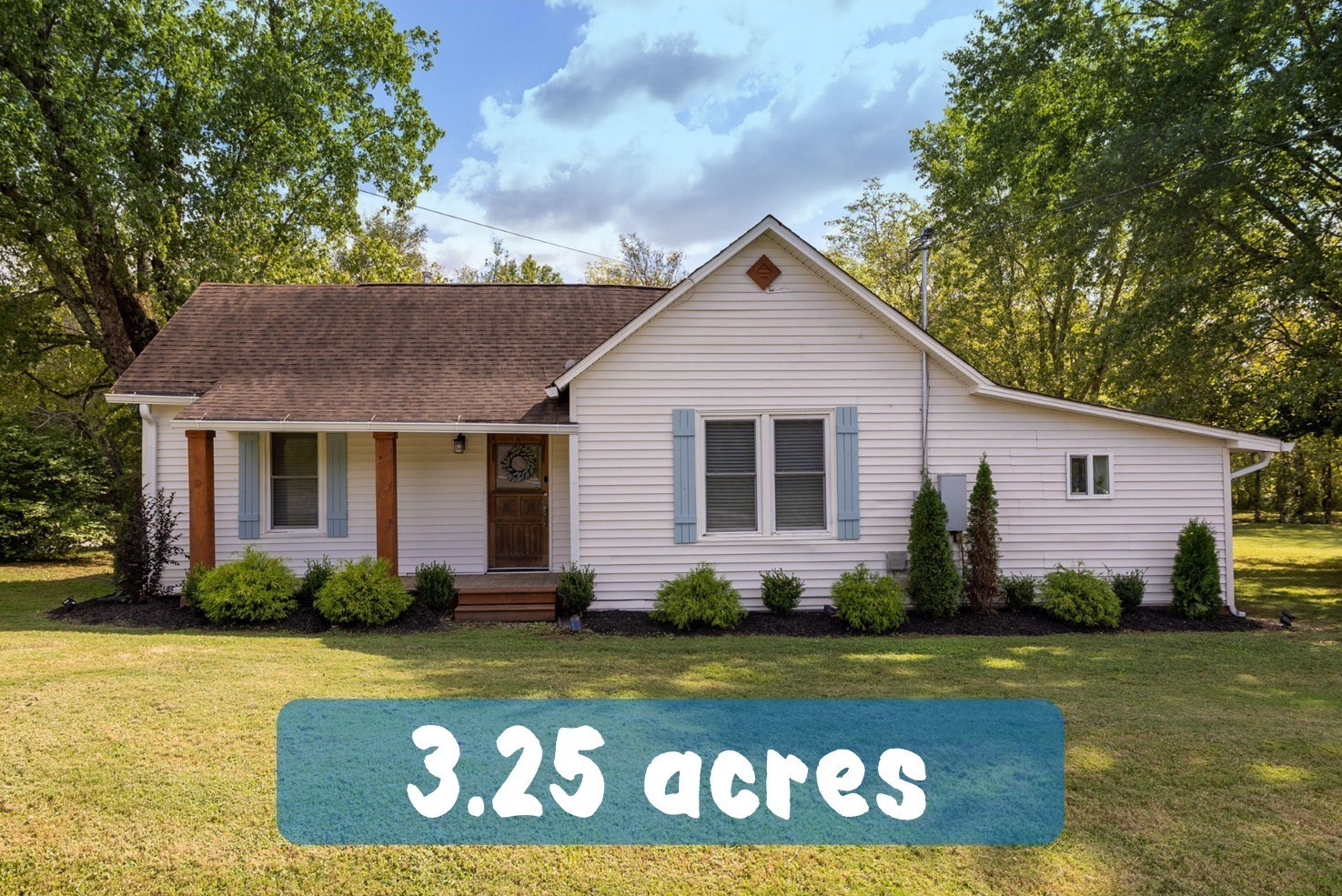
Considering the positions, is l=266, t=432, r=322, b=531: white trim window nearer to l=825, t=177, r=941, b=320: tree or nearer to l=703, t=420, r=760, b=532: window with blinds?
l=703, t=420, r=760, b=532: window with blinds

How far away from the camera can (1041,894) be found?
10.7ft

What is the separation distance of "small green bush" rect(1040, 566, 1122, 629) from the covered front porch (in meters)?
6.59

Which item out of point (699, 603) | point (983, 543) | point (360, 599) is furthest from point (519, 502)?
point (983, 543)

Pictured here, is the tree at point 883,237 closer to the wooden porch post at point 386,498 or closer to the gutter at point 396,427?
the gutter at point 396,427

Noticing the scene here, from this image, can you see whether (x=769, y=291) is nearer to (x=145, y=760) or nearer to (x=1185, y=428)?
(x=1185, y=428)

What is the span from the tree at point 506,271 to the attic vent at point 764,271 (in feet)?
65.0

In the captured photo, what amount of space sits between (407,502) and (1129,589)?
1023cm

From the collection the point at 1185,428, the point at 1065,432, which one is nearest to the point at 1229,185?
the point at 1185,428

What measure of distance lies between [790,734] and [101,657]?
21.7 ft

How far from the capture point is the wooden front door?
1121 centimetres

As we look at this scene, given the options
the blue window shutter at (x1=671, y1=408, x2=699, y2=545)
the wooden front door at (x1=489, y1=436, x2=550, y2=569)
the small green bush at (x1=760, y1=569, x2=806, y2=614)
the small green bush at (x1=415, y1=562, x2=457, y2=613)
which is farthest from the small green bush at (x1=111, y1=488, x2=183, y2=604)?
the small green bush at (x1=760, y1=569, x2=806, y2=614)

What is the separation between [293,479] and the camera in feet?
36.1

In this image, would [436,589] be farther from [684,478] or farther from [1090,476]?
[1090,476]

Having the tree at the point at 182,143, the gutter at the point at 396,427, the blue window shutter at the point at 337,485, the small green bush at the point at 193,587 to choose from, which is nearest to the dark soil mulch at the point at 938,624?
the gutter at the point at 396,427
